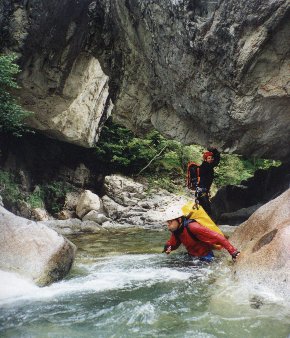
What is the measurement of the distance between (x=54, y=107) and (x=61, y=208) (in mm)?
4400

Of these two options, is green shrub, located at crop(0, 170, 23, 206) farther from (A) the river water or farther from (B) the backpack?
(A) the river water

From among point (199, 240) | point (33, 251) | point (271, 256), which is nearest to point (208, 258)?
point (199, 240)

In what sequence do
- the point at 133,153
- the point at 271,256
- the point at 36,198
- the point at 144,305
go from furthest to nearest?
the point at 133,153
the point at 36,198
the point at 271,256
the point at 144,305

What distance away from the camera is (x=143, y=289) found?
6.14 m

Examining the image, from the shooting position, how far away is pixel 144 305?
5.29 m

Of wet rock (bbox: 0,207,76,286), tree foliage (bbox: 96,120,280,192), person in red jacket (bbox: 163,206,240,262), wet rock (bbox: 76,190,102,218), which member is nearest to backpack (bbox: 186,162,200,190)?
wet rock (bbox: 76,190,102,218)

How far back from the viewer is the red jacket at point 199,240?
23.0 feet

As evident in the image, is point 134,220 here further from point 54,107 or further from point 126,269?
point 126,269

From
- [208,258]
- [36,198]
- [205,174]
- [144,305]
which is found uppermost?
[205,174]

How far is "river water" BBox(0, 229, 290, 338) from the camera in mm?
4395

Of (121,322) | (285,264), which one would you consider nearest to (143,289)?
(121,322)

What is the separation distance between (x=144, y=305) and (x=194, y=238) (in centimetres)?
251

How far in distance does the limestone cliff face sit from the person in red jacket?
4626 millimetres

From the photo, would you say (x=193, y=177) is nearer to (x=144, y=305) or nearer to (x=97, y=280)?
(x=97, y=280)
